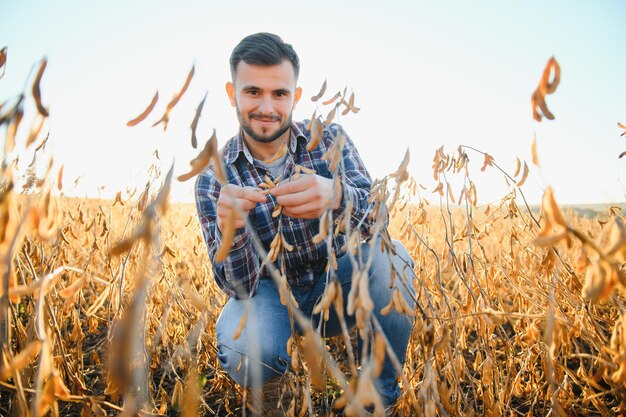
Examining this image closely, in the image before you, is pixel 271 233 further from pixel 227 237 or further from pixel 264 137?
pixel 227 237

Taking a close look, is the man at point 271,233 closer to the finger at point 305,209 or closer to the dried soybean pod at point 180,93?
the finger at point 305,209

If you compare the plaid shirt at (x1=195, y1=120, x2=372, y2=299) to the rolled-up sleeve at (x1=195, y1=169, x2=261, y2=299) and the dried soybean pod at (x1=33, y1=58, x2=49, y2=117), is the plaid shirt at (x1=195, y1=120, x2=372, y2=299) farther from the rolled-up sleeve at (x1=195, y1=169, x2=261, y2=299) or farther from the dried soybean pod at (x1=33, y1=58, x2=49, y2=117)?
the dried soybean pod at (x1=33, y1=58, x2=49, y2=117)

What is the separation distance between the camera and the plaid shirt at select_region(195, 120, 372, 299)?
4.51ft

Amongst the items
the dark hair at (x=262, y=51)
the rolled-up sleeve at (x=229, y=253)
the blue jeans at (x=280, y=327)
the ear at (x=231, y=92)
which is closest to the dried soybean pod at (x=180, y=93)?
the rolled-up sleeve at (x=229, y=253)

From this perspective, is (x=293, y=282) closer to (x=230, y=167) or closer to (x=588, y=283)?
(x=230, y=167)

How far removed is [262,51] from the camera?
1645 millimetres

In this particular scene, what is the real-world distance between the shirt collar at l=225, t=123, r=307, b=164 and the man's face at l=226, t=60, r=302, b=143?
0.04 meters

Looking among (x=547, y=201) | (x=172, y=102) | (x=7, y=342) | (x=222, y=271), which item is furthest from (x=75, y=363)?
(x=547, y=201)

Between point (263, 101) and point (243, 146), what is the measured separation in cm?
21

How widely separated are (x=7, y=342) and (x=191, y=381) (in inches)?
15.1

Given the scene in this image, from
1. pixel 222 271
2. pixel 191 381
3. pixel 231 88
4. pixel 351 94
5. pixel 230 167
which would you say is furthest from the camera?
pixel 231 88

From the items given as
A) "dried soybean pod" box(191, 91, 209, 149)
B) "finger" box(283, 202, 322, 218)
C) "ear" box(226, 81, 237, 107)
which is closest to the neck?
"ear" box(226, 81, 237, 107)

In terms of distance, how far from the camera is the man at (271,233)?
127cm

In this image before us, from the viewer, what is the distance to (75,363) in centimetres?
138
